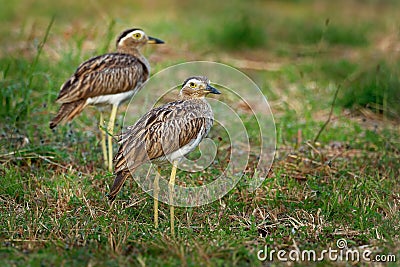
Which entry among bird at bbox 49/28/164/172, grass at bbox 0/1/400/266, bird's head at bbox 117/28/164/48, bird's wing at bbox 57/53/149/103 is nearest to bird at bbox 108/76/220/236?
grass at bbox 0/1/400/266

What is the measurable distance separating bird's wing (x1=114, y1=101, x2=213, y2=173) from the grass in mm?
451

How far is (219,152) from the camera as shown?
6.32 metres

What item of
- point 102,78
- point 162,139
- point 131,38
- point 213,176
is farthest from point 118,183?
point 131,38

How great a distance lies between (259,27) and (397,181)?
225 inches

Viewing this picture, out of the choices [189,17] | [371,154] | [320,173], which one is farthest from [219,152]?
[189,17]

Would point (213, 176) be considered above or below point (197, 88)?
below

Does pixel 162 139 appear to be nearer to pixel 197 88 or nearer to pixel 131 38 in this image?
pixel 197 88

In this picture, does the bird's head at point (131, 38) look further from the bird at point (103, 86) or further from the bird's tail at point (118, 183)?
the bird's tail at point (118, 183)

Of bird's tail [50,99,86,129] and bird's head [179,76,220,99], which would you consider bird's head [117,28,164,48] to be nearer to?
bird's tail [50,99,86,129]

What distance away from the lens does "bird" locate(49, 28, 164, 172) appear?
6.11 metres

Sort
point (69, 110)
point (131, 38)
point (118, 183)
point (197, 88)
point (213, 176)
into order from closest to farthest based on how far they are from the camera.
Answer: point (118, 183)
point (197, 88)
point (213, 176)
point (69, 110)
point (131, 38)

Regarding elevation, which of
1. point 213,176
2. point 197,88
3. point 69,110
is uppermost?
point 197,88

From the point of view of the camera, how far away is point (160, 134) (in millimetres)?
4801

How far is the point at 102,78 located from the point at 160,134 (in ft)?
5.27
